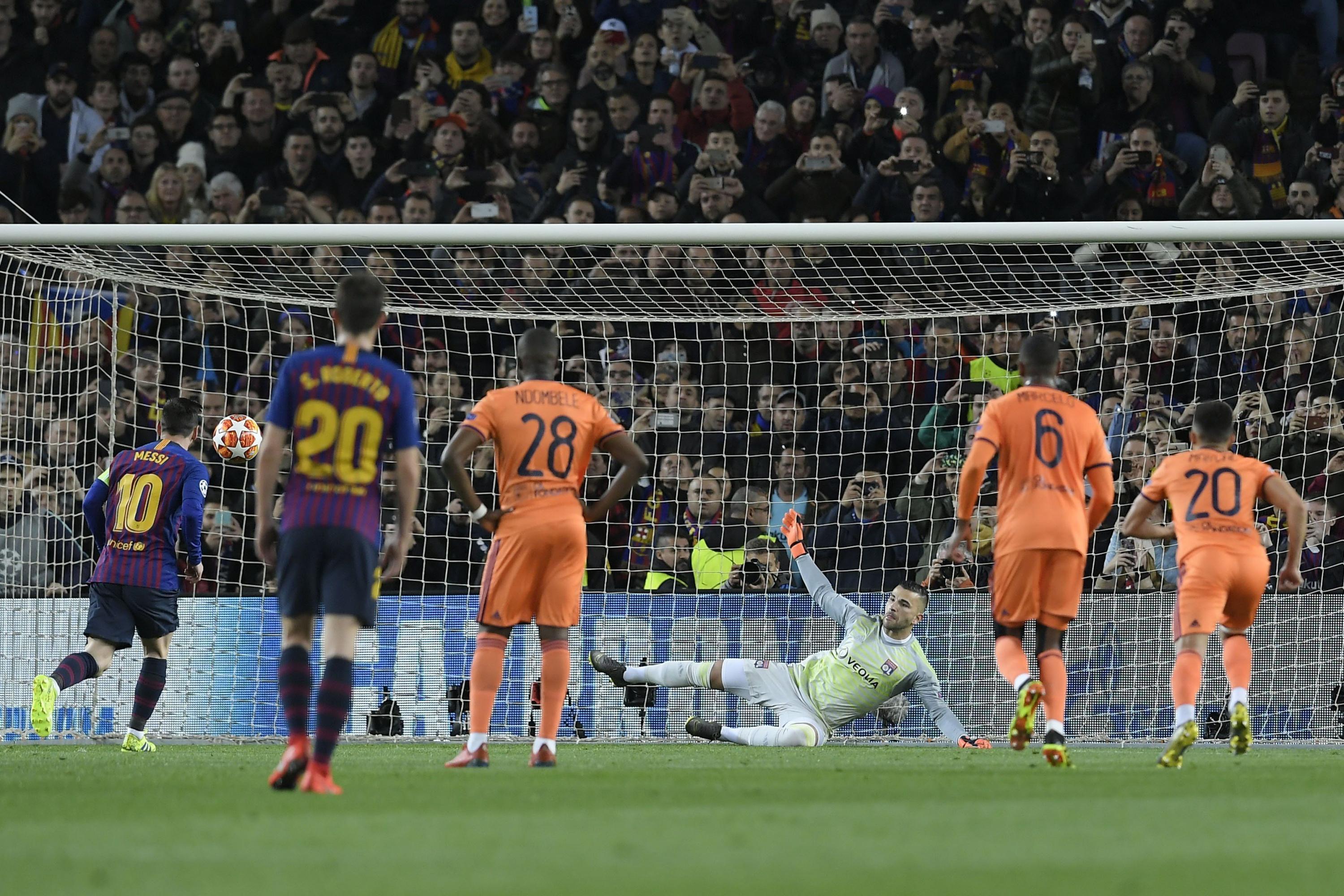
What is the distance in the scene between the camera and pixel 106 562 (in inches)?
346

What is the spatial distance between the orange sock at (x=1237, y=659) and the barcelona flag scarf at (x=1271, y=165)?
6383mm

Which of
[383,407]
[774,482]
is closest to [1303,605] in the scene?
[774,482]

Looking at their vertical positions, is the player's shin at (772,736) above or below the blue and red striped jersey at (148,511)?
below

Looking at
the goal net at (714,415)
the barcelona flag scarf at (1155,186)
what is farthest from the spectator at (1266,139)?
the goal net at (714,415)

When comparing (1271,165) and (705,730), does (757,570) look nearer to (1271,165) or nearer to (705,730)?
(705,730)

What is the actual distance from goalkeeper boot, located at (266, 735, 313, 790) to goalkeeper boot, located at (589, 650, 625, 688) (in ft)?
16.3

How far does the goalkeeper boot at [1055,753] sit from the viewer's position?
6.67 meters

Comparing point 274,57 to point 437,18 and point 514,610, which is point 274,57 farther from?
point 514,610

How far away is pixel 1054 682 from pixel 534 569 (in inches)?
93.0

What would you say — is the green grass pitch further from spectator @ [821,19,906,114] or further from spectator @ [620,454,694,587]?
spectator @ [821,19,906,114]


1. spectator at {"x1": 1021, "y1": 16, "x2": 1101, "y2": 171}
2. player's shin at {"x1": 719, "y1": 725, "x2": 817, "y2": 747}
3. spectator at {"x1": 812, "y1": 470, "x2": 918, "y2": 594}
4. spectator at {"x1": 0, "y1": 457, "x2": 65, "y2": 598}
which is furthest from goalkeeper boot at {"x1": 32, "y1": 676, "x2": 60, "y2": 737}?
spectator at {"x1": 1021, "y1": 16, "x2": 1101, "y2": 171}

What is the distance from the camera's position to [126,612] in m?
8.80

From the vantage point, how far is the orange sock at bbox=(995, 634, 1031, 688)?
6969mm

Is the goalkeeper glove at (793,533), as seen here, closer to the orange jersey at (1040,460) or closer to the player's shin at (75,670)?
the orange jersey at (1040,460)
